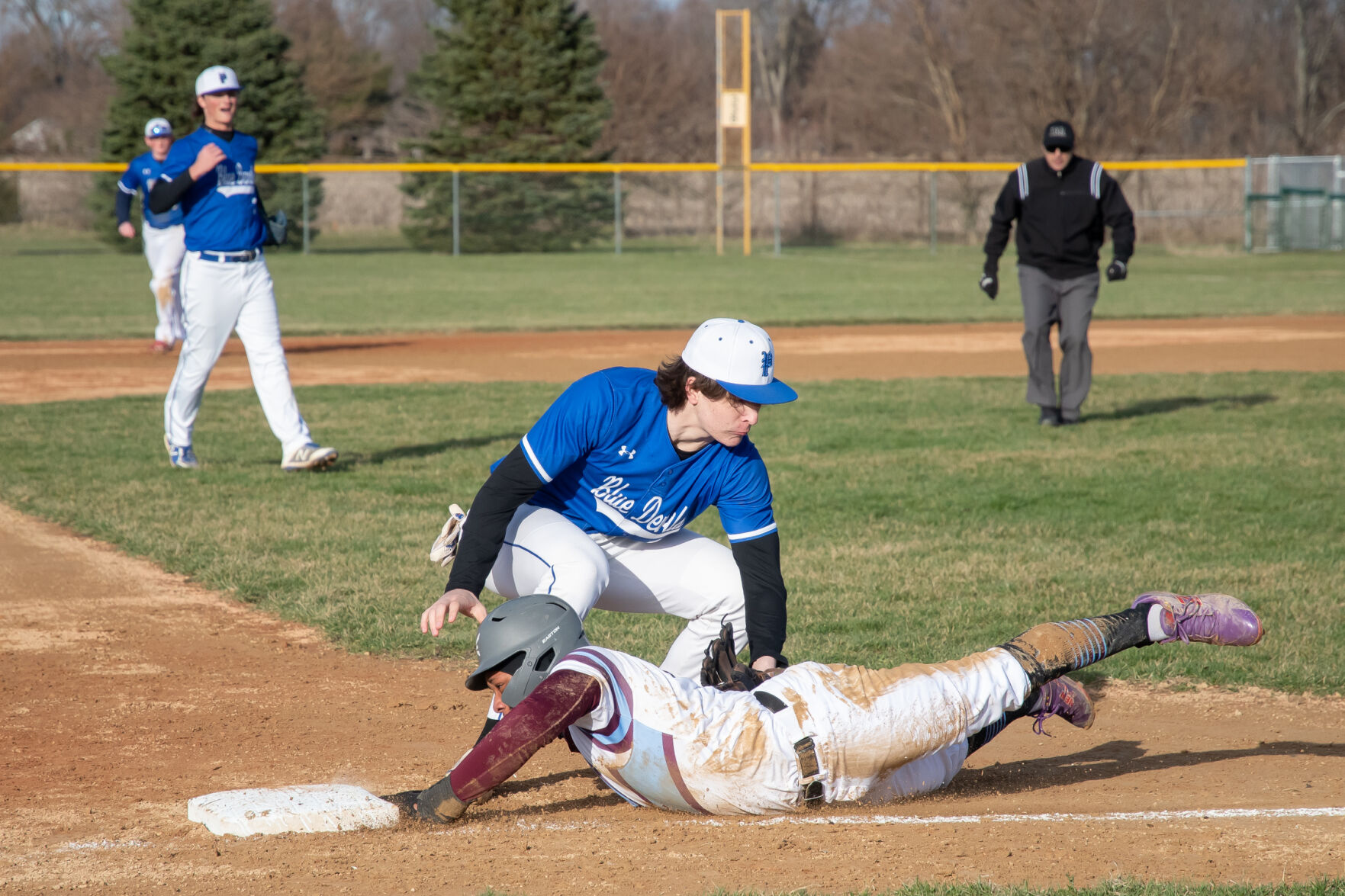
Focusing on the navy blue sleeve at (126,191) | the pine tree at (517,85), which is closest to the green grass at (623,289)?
the navy blue sleeve at (126,191)

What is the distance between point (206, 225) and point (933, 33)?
40170 millimetres

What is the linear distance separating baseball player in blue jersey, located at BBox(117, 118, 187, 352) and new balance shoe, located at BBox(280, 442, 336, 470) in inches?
239

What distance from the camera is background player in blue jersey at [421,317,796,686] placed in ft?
11.9

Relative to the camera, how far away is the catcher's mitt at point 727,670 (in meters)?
3.73

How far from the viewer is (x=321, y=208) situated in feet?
122

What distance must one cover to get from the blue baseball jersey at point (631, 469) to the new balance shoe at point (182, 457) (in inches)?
206

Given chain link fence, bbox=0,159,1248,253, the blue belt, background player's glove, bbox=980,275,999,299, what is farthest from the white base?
chain link fence, bbox=0,159,1248,253

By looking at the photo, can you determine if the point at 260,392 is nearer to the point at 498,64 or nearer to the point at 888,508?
the point at 888,508

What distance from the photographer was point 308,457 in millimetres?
8398

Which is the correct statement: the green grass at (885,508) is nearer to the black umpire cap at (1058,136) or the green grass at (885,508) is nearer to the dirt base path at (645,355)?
the dirt base path at (645,355)

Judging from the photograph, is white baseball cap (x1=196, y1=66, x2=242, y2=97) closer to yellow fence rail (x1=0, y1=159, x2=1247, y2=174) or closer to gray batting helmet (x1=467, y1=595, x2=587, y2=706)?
gray batting helmet (x1=467, y1=595, x2=587, y2=706)

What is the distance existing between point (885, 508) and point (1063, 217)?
11.2 feet

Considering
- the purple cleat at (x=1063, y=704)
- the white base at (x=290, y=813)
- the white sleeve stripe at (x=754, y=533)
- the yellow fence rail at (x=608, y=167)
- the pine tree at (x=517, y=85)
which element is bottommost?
the white base at (x=290, y=813)

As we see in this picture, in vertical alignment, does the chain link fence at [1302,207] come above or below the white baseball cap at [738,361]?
above
